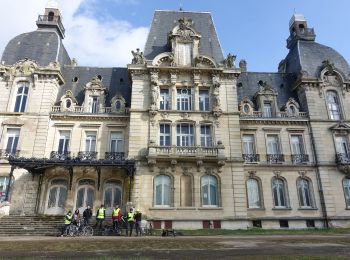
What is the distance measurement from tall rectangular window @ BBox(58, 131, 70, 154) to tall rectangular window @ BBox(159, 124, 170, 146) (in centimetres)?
847

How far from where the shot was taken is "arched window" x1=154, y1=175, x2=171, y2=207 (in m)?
24.8

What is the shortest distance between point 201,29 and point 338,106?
16235mm

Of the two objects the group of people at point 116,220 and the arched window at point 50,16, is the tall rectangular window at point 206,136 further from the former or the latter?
the arched window at point 50,16

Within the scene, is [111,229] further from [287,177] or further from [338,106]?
[338,106]

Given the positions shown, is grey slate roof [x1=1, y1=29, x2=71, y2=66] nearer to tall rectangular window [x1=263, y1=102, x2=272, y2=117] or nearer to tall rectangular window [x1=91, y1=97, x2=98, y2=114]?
tall rectangular window [x1=91, y1=97, x2=98, y2=114]

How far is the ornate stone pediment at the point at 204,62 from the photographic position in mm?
28641

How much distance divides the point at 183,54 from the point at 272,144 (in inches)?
479

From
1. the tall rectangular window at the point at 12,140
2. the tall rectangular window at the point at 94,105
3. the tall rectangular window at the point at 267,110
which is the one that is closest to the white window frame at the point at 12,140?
the tall rectangular window at the point at 12,140

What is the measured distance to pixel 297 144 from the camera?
96.8ft

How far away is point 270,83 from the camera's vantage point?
33719 millimetres

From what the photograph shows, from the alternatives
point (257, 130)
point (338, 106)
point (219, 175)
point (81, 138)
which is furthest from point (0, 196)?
point (338, 106)

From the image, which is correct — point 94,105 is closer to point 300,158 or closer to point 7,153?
A: point 7,153

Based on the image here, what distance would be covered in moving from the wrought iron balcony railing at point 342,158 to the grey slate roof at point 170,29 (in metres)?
14.3

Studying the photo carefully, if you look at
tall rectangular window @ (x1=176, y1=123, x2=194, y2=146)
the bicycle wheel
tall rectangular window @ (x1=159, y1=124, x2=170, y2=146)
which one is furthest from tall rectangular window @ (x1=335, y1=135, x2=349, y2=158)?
the bicycle wheel
